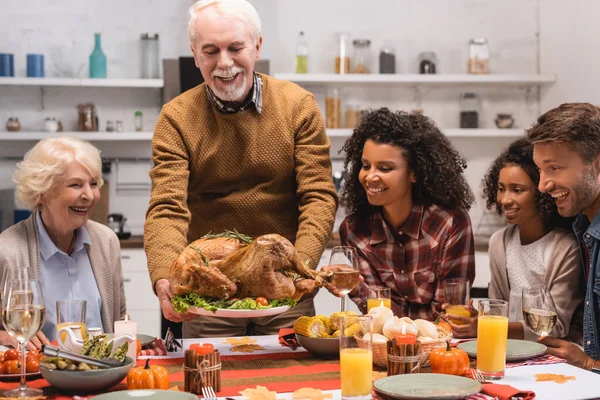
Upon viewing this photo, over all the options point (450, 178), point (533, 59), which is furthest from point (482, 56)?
point (450, 178)

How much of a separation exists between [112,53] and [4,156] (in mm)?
1087

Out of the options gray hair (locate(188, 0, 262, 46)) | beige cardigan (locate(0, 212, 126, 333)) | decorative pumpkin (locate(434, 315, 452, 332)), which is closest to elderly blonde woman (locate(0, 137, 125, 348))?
beige cardigan (locate(0, 212, 126, 333))

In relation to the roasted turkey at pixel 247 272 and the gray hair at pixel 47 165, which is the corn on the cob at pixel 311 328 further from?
the gray hair at pixel 47 165

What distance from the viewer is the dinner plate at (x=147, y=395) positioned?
66.7 inches

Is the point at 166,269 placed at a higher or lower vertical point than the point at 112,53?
lower

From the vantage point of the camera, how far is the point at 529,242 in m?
2.97

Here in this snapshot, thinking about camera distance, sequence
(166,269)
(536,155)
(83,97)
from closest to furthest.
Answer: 1. (166,269)
2. (536,155)
3. (83,97)

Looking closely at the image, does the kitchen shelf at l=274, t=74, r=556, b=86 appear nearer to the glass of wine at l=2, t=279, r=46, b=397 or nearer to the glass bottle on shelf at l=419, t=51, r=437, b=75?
the glass bottle on shelf at l=419, t=51, r=437, b=75

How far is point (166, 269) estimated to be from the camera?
2.35 m

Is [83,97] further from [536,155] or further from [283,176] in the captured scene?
[536,155]

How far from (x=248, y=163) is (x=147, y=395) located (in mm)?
1120

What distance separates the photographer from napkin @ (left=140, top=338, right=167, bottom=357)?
2.20 metres

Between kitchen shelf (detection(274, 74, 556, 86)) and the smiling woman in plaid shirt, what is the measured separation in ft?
8.48

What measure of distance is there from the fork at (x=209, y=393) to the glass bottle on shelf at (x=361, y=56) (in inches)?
164
